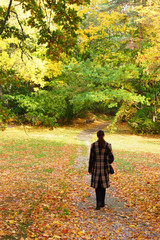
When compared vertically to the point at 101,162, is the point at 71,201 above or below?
below

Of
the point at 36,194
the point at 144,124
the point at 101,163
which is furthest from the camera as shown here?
the point at 144,124

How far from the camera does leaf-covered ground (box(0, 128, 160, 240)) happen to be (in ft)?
16.4

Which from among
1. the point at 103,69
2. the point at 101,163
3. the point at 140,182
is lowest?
the point at 140,182

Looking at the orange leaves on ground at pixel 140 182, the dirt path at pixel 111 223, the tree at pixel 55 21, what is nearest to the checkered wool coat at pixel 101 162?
the dirt path at pixel 111 223

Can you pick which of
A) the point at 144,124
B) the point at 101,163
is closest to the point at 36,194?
the point at 101,163

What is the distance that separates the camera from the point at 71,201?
704cm

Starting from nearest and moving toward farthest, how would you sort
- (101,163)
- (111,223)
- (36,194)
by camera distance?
(111,223) < (101,163) < (36,194)

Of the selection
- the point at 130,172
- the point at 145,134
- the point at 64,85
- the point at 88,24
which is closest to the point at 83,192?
the point at 130,172

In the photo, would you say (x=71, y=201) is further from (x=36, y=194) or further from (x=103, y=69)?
(x=103, y=69)

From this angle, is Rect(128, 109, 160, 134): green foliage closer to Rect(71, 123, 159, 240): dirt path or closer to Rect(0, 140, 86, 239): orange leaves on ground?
Rect(0, 140, 86, 239): orange leaves on ground

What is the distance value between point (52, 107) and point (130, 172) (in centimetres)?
1938

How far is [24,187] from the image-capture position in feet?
27.3

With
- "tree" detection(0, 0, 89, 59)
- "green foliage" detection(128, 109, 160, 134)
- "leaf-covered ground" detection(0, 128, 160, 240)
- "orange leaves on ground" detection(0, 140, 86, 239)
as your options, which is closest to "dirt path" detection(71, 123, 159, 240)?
"leaf-covered ground" detection(0, 128, 160, 240)

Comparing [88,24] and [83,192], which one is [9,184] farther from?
[88,24]
